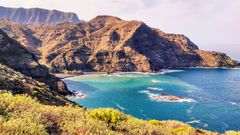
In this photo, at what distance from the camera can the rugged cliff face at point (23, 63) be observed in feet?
451

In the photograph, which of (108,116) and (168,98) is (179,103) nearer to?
(168,98)

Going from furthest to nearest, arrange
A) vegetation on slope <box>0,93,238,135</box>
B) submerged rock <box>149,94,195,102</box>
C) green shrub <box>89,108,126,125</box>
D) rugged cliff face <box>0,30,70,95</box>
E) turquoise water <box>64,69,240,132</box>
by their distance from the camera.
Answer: rugged cliff face <box>0,30,70,95</box> → submerged rock <box>149,94,195,102</box> → turquoise water <box>64,69,240,132</box> → green shrub <box>89,108,126,125</box> → vegetation on slope <box>0,93,238,135</box>

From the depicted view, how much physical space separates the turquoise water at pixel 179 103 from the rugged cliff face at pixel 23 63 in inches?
637

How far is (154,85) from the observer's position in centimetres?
17562

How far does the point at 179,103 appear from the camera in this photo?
124375mm

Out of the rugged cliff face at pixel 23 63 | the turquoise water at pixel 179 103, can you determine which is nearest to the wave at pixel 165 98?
the turquoise water at pixel 179 103

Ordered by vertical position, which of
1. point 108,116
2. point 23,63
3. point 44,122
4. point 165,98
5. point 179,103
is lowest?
point 179,103

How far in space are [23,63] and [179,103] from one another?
78944 millimetres

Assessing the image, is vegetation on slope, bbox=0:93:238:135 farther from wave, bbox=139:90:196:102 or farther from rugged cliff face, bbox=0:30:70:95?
rugged cliff face, bbox=0:30:70:95

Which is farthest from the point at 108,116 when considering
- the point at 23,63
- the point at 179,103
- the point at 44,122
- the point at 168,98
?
the point at 23,63

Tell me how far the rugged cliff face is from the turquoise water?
16.2 m

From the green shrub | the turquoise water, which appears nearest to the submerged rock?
the turquoise water

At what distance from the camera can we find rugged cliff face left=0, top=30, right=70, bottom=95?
451 ft

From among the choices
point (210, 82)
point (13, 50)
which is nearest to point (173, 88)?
point (210, 82)
